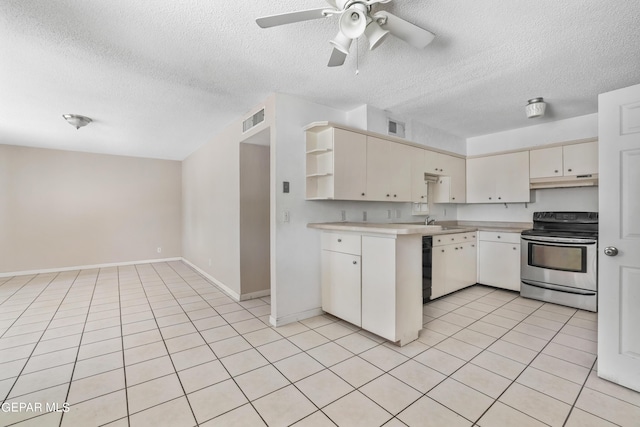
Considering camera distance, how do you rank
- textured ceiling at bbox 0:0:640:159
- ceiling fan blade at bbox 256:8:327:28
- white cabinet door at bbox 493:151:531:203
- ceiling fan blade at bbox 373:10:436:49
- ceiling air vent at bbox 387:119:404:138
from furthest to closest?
white cabinet door at bbox 493:151:531:203 → ceiling air vent at bbox 387:119:404:138 → textured ceiling at bbox 0:0:640:159 → ceiling fan blade at bbox 373:10:436:49 → ceiling fan blade at bbox 256:8:327:28

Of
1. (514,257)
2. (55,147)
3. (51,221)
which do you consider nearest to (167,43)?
(514,257)

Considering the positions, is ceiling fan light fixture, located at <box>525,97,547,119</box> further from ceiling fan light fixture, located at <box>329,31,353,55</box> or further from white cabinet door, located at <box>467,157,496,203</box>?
ceiling fan light fixture, located at <box>329,31,353,55</box>

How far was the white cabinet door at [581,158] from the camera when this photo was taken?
11.9 ft

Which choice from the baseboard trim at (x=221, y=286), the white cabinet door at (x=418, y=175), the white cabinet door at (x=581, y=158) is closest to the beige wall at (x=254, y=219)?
the baseboard trim at (x=221, y=286)

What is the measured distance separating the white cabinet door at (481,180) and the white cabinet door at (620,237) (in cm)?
263

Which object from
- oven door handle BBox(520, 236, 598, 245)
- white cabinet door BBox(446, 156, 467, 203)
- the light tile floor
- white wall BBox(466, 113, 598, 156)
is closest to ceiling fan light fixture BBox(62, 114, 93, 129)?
the light tile floor

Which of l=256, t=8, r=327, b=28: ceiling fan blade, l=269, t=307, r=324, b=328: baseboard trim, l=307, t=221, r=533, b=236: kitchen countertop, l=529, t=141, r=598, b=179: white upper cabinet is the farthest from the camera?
l=529, t=141, r=598, b=179: white upper cabinet

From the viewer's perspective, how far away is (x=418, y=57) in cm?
238

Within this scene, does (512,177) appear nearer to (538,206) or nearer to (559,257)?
(538,206)

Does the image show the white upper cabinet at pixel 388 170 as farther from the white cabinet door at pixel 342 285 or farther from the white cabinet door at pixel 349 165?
the white cabinet door at pixel 342 285

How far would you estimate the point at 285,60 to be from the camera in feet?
7.86

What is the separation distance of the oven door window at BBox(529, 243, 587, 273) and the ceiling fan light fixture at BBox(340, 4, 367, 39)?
12.1 ft

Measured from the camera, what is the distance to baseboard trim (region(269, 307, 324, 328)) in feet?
9.80

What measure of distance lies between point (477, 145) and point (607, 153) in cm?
321
